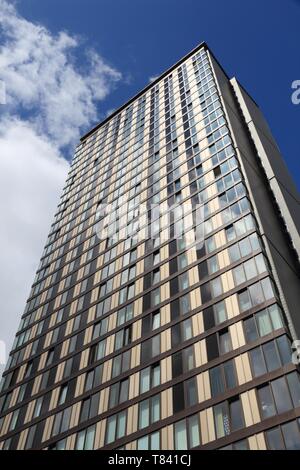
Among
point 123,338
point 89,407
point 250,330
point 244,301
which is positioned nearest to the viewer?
point 250,330

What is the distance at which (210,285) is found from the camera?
43.1 m

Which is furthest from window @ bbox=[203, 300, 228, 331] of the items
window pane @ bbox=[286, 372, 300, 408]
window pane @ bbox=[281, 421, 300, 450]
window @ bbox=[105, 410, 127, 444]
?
window pane @ bbox=[281, 421, 300, 450]

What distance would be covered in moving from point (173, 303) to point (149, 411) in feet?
36.5

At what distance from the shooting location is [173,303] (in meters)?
44.8

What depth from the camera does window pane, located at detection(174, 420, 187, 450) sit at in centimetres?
3309

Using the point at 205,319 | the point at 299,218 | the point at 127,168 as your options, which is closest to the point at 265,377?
the point at 205,319

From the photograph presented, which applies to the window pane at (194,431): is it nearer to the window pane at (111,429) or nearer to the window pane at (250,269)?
the window pane at (111,429)

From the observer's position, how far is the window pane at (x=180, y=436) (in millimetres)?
33094

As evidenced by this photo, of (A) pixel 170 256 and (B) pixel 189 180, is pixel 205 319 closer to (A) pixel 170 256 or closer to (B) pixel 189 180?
(A) pixel 170 256

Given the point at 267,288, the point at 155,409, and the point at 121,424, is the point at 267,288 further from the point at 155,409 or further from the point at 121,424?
the point at 121,424

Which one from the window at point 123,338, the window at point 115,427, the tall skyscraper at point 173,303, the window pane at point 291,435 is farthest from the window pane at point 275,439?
the window at point 123,338

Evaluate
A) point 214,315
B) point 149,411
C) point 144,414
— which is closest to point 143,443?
point 144,414

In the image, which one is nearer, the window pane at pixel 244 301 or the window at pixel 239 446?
the window at pixel 239 446

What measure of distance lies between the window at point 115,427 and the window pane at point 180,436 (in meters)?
5.33
